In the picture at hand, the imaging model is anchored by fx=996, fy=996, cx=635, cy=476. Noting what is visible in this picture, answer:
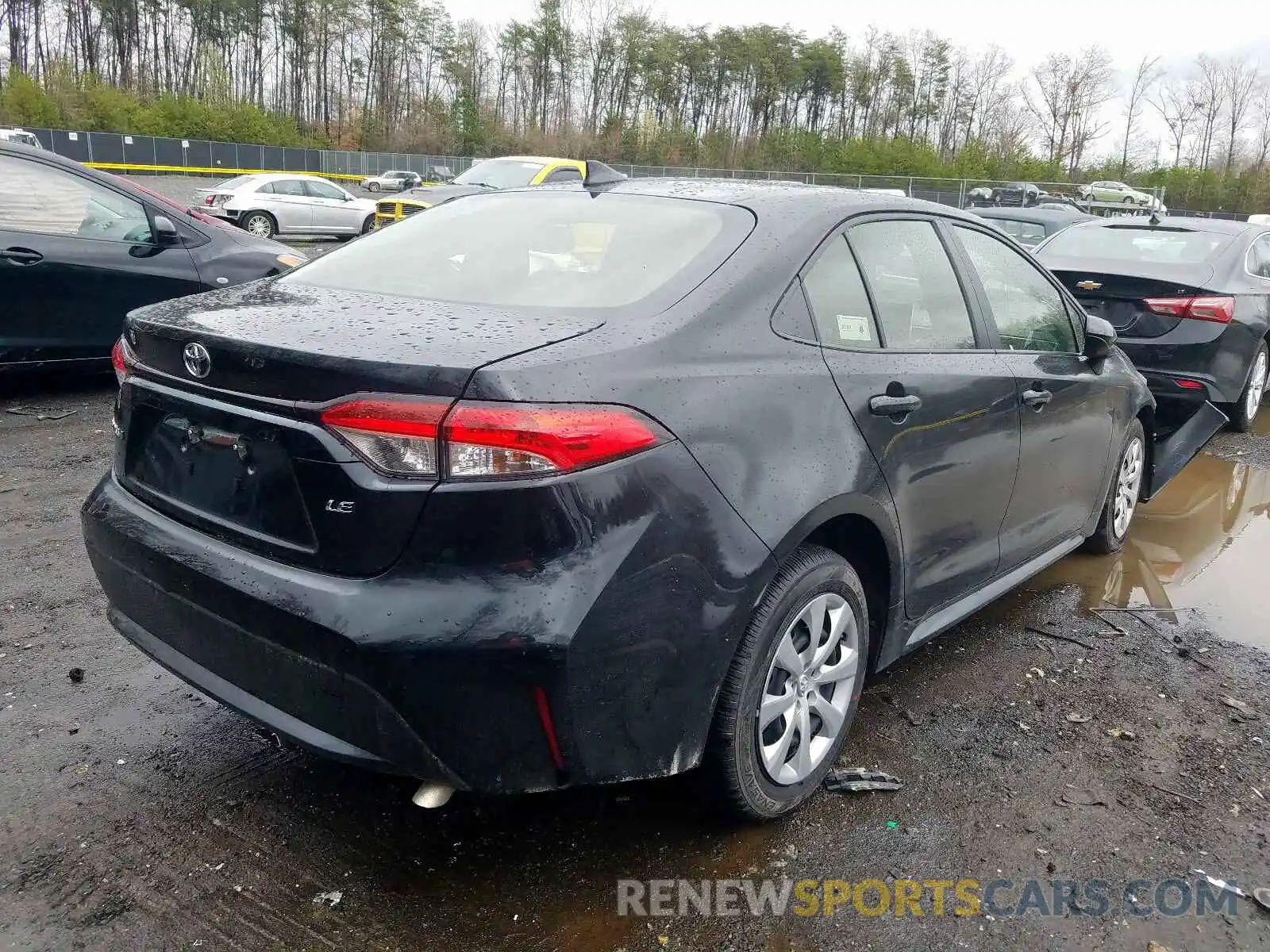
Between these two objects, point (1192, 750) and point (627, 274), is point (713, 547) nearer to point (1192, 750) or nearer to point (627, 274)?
point (627, 274)

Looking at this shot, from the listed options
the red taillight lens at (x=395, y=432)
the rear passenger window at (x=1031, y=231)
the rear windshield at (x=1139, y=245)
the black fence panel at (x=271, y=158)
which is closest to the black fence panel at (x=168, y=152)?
the black fence panel at (x=271, y=158)

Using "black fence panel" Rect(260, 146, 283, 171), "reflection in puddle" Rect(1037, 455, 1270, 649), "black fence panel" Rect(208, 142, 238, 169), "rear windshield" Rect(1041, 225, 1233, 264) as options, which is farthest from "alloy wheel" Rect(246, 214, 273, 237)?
"black fence panel" Rect(260, 146, 283, 171)

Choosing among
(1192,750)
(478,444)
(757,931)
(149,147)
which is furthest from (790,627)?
(149,147)

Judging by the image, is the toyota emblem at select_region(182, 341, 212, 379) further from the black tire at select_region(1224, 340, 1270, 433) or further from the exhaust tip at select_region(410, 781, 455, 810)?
the black tire at select_region(1224, 340, 1270, 433)

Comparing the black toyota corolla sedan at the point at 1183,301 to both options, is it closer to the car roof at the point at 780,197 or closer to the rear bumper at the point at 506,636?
the car roof at the point at 780,197

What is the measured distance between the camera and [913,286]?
10.2 ft

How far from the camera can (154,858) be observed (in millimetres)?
2396

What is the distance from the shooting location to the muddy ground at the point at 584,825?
7.39ft

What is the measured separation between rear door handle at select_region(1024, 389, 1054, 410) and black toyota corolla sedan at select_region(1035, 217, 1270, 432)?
3520 mm

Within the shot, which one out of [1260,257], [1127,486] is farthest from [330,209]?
[1127,486]

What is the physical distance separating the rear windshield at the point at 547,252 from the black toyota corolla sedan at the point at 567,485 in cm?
1

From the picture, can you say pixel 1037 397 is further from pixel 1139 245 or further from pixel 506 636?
pixel 1139 245

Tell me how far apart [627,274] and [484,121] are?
221ft

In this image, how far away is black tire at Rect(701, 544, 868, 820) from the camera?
235 cm
